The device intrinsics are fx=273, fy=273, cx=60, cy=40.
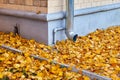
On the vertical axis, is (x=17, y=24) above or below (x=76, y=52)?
above

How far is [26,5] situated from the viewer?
5.62 metres

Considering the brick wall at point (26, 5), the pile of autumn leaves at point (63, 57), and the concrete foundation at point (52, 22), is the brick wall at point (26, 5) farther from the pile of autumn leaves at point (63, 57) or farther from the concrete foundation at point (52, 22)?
the pile of autumn leaves at point (63, 57)

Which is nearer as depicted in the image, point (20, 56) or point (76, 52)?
point (20, 56)

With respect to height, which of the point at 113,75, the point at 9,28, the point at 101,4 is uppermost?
the point at 101,4

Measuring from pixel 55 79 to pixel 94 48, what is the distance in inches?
68.7

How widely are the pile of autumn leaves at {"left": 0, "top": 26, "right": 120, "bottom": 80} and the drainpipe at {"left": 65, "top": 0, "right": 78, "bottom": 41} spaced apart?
19 centimetres

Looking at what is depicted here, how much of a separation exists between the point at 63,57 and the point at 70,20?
98 centimetres

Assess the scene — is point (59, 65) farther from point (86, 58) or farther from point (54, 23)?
point (54, 23)

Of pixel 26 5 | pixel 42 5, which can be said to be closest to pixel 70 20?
pixel 42 5

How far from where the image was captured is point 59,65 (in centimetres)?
423

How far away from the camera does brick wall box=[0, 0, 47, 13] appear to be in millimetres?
5302

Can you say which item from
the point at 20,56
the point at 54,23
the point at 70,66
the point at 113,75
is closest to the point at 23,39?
the point at 54,23

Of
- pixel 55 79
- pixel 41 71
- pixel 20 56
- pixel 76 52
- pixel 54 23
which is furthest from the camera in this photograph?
pixel 54 23

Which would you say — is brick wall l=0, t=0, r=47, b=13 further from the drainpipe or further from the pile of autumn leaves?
the pile of autumn leaves
